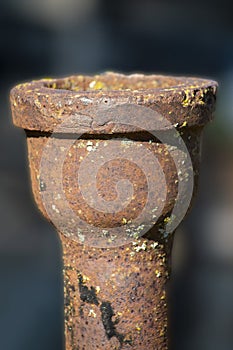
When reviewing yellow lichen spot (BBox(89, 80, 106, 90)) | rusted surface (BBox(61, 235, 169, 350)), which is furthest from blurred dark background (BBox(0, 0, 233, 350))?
yellow lichen spot (BBox(89, 80, 106, 90))

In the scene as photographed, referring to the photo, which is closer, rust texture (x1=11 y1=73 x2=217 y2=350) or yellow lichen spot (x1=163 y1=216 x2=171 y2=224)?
rust texture (x1=11 y1=73 x2=217 y2=350)

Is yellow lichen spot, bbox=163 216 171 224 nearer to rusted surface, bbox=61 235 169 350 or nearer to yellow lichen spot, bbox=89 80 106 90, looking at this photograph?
rusted surface, bbox=61 235 169 350

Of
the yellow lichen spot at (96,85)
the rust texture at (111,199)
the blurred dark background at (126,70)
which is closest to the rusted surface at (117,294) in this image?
the rust texture at (111,199)

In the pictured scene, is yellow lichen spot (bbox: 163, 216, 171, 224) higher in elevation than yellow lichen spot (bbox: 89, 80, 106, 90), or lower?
lower

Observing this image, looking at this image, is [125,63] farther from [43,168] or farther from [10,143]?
[43,168]

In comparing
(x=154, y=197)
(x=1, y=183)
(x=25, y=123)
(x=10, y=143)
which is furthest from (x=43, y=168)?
(x=10, y=143)

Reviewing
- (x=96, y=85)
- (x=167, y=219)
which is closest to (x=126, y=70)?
(x=96, y=85)
